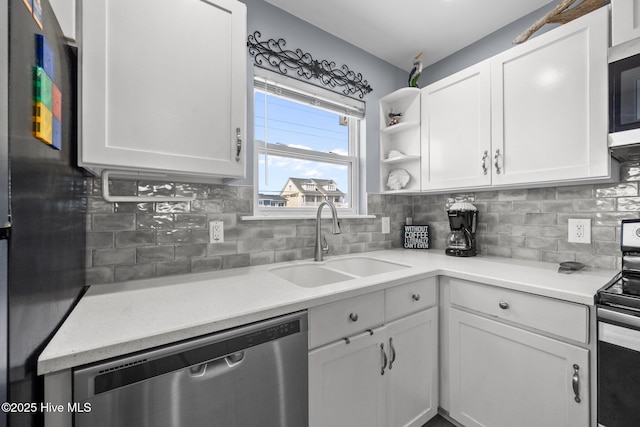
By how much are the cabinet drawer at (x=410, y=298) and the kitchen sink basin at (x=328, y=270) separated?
186 millimetres

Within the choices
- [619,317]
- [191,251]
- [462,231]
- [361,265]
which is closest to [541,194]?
[462,231]

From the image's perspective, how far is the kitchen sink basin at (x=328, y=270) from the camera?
1627 mm

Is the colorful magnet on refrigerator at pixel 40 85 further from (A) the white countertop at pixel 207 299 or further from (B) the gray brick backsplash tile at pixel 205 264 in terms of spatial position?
(B) the gray brick backsplash tile at pixel 205 264

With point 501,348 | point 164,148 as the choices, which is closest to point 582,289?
point 501,348

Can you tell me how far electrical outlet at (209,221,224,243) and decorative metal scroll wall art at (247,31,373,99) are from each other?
1022 millimetres

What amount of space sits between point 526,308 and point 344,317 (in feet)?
2.81

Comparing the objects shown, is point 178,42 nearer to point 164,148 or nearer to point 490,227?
point 164,148

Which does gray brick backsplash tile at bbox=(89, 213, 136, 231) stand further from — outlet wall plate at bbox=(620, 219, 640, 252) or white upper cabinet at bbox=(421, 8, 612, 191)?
outlet wall plate at bbox=(620, 219, 640, 252)

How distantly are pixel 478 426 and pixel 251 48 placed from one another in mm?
2471

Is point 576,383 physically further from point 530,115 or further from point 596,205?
point 530,115

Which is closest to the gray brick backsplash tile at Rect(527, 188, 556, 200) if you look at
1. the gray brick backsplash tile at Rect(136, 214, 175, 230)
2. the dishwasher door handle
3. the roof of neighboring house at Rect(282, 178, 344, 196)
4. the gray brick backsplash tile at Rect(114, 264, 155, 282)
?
the roof of neighboring house at Rect(282, 178, 344, 196)

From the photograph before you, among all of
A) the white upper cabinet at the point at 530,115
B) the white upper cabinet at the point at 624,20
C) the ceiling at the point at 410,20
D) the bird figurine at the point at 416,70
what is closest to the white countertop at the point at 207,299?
the white upper cabinet at the point at 530,115

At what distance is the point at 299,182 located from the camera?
6.54 ft

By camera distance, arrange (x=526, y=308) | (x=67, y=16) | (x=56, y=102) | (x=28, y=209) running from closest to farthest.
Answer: (x=28, y=209) < (x=56, y=102) < (x=67, y=16) < (x=526, y=308)
